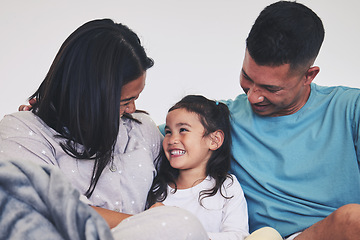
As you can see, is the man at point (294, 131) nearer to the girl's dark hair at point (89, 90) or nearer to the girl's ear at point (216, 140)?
the girl's ear at point (216, 140)

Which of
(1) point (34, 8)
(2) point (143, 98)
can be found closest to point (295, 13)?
(2) point (143, 98)

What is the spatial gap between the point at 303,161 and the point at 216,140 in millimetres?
349

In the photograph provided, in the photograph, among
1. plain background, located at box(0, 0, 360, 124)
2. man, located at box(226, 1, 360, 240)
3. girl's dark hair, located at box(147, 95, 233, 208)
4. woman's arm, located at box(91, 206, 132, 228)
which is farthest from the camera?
plain background, located at box(0, 0, 360, 124)

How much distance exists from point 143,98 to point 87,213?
1856 mm

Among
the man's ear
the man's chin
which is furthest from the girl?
the man's ear

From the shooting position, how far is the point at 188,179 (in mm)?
1467

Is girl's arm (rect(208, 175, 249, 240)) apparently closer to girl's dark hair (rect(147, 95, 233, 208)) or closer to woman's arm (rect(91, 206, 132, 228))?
girl's dark hair (rect(147, 95, 233, 208))

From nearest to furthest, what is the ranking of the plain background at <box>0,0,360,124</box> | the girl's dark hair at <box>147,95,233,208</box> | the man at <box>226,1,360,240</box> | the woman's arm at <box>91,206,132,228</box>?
1. the woman's arm at <box>91,206,132,228</box>
2. the man at <box>226,1,360,240</box>
3. the girl's dark hair at <box>147,95,233,208</box>
4. the plain background at <box>0,0,360,124</box>

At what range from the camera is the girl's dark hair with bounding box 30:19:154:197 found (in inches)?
43.8

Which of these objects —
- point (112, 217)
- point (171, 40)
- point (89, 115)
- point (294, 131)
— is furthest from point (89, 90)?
point (171, 40)

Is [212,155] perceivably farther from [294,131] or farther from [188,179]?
[294,131]

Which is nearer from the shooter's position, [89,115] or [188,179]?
[89,115]

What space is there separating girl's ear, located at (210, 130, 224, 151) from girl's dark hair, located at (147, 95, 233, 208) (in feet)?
0.05

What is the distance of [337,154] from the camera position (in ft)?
4.19
